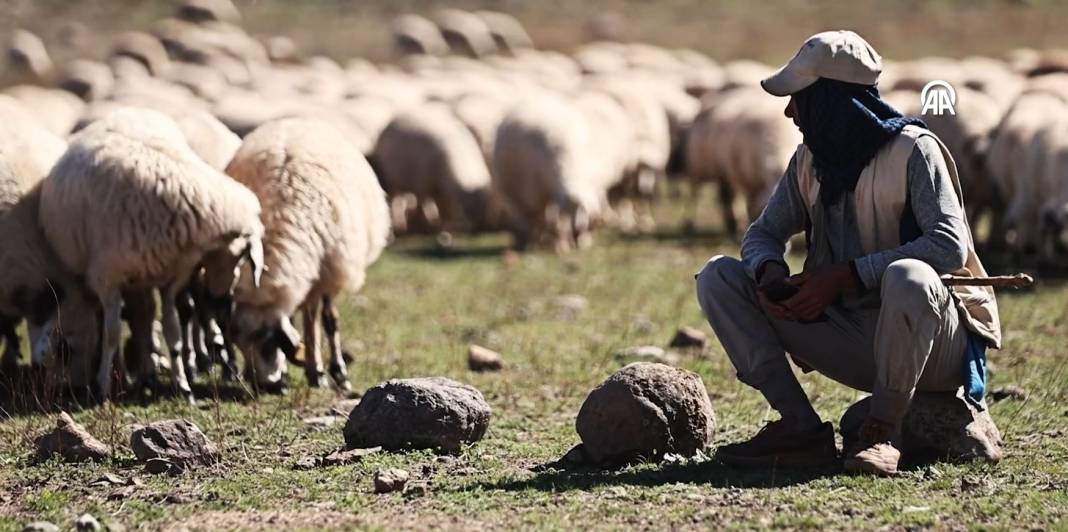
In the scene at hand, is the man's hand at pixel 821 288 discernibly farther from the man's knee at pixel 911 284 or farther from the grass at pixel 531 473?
the grass at pixel 531 473

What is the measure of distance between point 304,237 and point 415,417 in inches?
107

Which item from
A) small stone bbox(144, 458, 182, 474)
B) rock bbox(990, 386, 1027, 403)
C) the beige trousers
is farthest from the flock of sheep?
rock bbox(990, 386, 1027, 403)

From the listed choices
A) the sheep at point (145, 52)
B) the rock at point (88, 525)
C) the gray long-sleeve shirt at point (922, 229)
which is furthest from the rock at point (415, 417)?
the sheep at point (145, 52)

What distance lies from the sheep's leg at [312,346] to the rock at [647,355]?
6.08ft

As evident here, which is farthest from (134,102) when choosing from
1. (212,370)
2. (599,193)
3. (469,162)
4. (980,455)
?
(980,455)

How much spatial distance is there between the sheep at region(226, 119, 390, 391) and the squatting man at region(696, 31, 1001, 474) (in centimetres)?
343

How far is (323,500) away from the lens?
594 cm

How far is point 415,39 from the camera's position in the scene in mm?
43906

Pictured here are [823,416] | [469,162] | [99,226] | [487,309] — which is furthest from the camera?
[469,162]

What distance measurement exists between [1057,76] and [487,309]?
10193 millimetres

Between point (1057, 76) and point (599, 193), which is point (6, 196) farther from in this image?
point (1057, 76)

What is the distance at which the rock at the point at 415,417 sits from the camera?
22.2ft

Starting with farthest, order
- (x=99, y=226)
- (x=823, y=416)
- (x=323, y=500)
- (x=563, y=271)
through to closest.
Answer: (x=563, y=271), (x=99, y=226), (x=823, y=416), (x=323, y=500)

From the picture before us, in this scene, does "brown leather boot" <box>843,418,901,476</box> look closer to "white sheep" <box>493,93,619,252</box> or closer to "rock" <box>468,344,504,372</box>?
"rock" <box>468,344,504,372</box>
